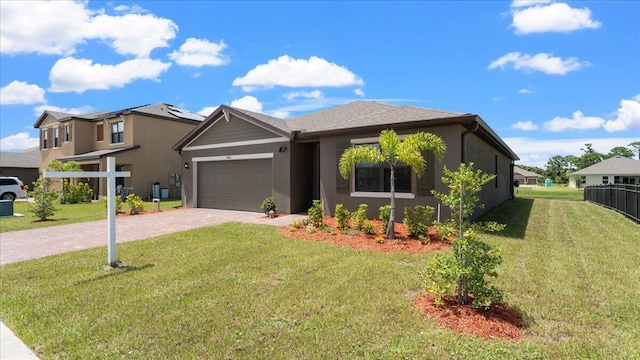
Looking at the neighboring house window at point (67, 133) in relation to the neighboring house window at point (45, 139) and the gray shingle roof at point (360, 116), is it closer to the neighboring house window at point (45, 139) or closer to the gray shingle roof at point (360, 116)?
the neighboring house window at point (45, 139)

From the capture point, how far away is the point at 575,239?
318 inches

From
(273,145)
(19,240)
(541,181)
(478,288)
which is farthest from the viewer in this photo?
(541,181)

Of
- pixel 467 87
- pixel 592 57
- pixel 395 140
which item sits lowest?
pixel 395 140

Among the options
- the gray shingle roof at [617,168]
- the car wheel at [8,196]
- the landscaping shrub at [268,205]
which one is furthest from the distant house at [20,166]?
the gray shingle roof at [617,168]

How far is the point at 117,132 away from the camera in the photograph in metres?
23.4

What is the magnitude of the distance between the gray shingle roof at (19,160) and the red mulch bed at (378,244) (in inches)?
1463

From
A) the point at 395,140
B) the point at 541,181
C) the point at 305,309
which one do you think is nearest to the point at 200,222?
the point at 395,140

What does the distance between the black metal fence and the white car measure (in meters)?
32.3

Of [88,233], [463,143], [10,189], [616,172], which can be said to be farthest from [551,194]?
[10,189]

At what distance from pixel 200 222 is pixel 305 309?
27.6 ft

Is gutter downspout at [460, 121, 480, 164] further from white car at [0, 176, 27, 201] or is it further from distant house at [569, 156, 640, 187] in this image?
distant house at [569, 156, 640, 187]

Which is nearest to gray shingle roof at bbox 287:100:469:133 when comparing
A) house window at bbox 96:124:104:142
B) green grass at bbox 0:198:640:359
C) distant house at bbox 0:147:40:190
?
green grass at bbox 0:198:640:359

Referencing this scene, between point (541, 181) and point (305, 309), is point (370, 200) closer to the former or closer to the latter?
point (305, 309)

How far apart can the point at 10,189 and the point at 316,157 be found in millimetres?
22351
